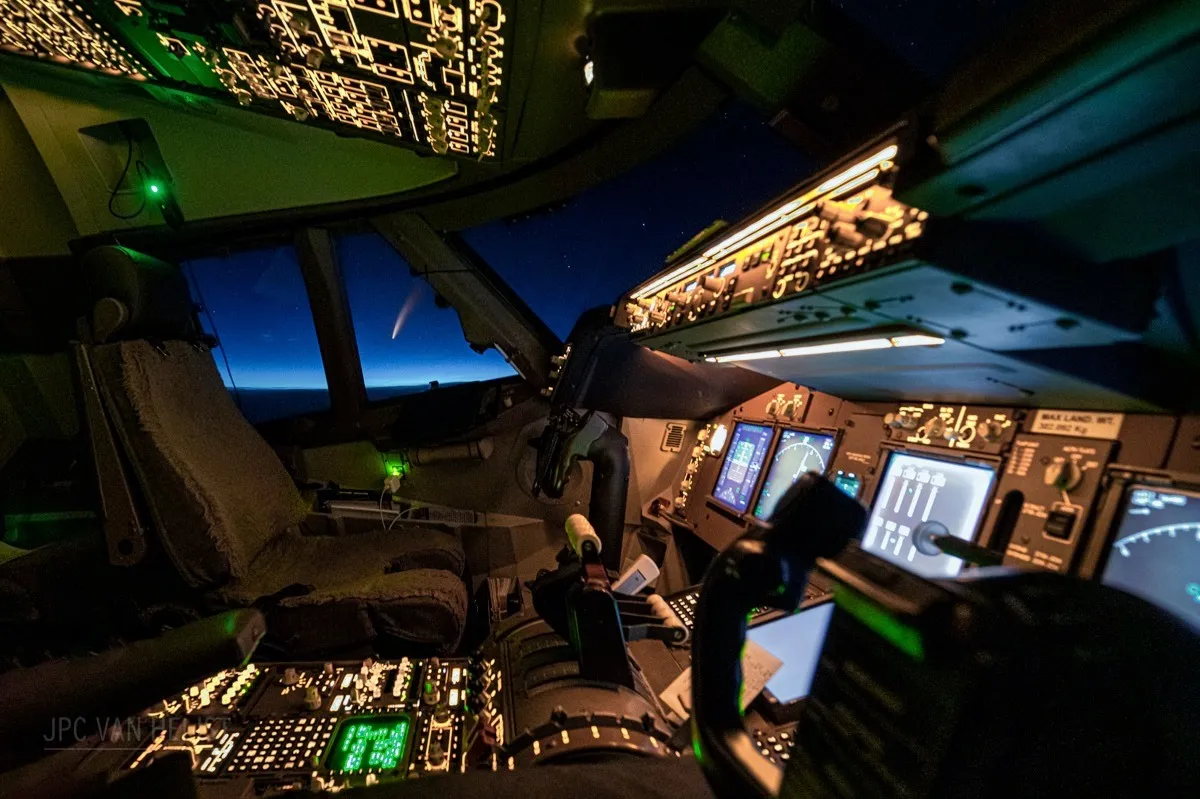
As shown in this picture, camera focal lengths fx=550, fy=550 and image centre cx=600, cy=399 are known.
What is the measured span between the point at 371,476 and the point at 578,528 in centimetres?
290

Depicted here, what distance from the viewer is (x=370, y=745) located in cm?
114

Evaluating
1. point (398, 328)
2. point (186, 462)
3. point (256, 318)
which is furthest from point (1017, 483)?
point (256, 318)

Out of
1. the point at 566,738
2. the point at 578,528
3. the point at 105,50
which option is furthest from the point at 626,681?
the point at 105,50

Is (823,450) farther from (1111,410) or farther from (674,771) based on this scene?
(674,771)

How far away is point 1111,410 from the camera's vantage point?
109 centimetres

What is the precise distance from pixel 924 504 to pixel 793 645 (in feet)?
1.66

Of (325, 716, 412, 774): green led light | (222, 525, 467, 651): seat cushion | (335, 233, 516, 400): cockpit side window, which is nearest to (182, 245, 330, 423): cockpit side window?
(335, 233, 516, 400): cockpit side window

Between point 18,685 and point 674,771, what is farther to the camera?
point 18,685

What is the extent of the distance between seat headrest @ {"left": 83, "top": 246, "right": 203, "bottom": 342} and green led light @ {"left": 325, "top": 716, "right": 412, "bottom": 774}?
1.98 meters

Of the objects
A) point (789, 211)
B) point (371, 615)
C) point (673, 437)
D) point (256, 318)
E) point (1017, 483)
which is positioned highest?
point (789, 211)

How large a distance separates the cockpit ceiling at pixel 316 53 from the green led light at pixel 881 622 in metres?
1.73

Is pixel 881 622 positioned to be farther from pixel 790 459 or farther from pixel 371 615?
pixel 371 615

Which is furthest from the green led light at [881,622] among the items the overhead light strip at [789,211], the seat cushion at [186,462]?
the seat cushion at [186,462]

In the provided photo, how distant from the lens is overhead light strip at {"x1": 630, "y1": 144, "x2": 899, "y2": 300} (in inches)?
36.9
